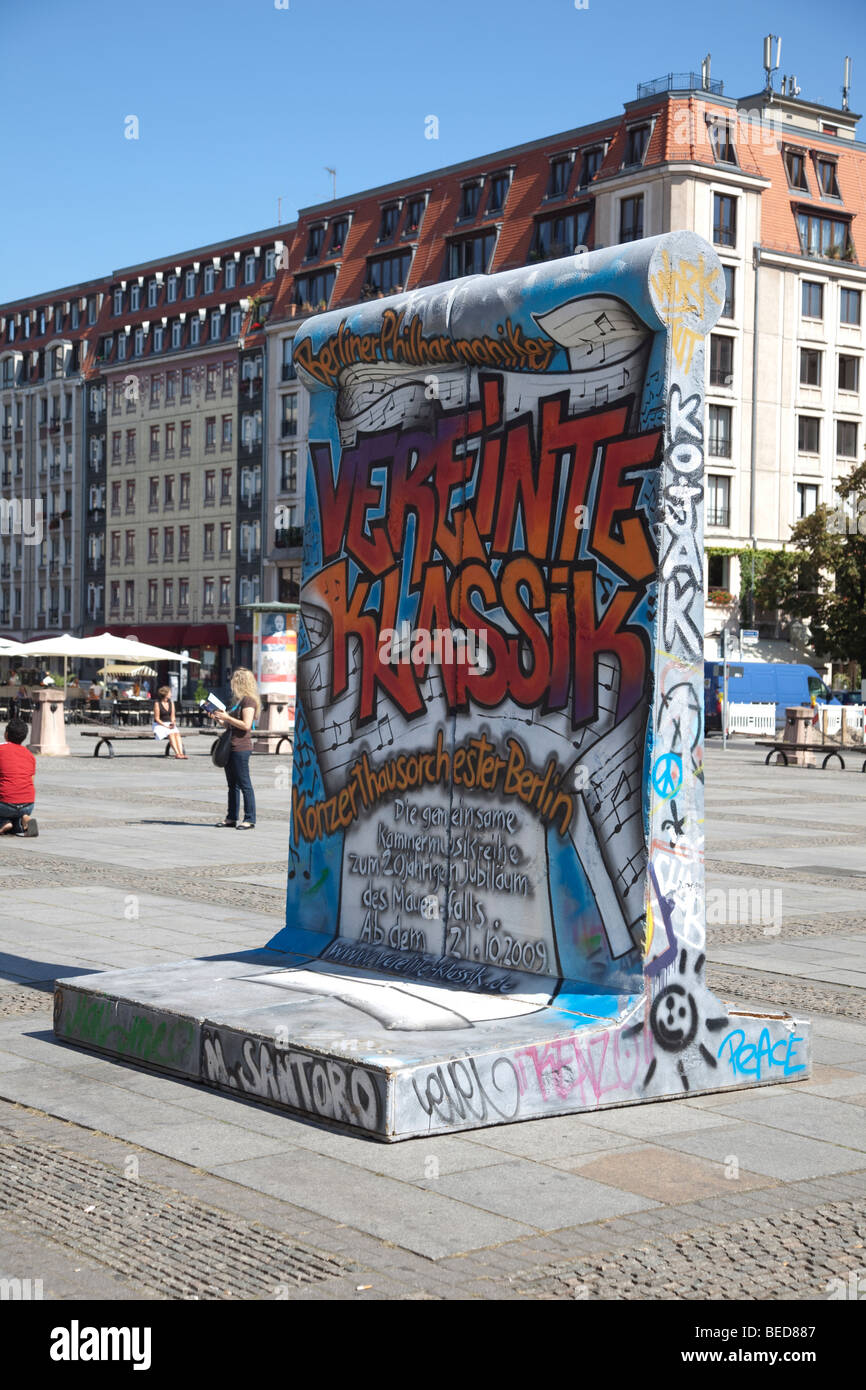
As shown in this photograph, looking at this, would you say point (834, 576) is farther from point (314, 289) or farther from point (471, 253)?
point (314, 289)

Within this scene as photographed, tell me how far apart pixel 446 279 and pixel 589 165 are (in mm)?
12285

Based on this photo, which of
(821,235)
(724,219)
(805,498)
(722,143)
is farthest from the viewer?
(821,235)

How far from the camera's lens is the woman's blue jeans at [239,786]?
57.3 feet

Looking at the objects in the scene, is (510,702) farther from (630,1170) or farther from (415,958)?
(630,1170)

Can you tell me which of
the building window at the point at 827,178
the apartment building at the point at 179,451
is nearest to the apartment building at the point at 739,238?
the building window at the point at 827,178

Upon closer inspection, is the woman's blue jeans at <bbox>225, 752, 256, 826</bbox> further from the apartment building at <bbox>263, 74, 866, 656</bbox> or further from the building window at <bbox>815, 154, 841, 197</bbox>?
the building window at <bbox>815, 154, 841, 197</bbox>

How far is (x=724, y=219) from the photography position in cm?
5756

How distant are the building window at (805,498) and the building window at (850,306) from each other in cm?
622

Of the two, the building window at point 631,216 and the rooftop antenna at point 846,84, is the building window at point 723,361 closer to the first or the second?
the building window at point 631,216

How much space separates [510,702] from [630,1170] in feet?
6.92

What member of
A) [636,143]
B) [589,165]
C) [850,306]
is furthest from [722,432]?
[589,165]

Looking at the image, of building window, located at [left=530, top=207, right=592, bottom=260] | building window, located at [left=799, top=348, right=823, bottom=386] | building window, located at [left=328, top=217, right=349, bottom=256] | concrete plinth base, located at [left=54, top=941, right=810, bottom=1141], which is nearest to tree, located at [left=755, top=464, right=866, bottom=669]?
building window, located at [left=799, top=348, right=823, bottom=386]
